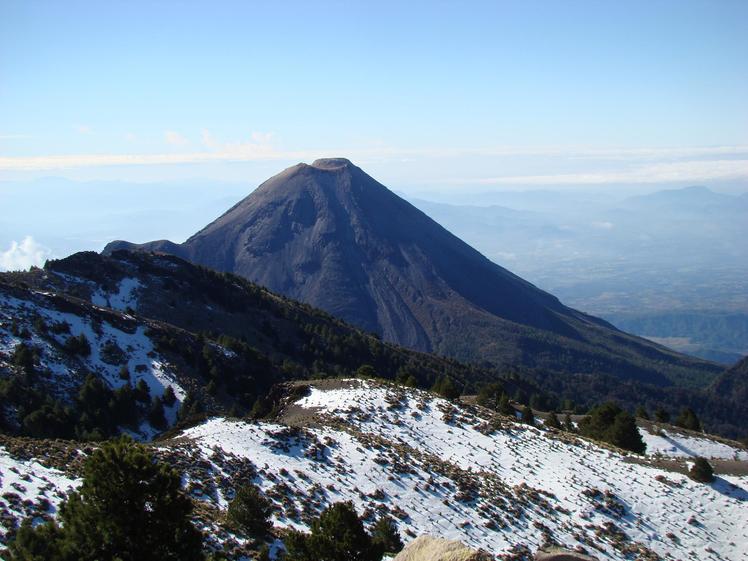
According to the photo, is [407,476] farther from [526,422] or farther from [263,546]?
[526,422]

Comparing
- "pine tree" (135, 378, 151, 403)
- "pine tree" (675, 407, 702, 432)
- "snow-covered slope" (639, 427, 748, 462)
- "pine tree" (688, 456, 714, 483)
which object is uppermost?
"pine tree" (688, 456, 714, 483)

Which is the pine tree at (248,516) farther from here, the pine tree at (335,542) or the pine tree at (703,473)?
the pine tree at (703,473)

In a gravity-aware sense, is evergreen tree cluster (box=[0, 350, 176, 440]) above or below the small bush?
below

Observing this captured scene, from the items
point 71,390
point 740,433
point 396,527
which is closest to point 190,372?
point 71,390

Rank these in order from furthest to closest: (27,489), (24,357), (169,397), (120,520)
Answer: (169,397) → (24,357) → (27,489) → (120,520)

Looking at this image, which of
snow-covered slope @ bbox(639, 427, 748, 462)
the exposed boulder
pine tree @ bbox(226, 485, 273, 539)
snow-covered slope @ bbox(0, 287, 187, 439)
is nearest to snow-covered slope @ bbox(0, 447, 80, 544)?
pine tree @ bbox(226, 485, 273, 539)

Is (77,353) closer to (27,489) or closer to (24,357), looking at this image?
(24,357)

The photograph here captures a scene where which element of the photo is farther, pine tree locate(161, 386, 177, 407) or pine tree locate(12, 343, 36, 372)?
pine tree locate(161, 386, 177, 407)

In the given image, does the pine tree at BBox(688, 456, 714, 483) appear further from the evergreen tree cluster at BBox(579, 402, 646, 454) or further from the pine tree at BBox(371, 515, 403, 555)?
the pine tree at BBox(371, 515, 403, 555)

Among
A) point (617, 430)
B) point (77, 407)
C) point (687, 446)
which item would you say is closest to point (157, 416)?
point (77, 407)
